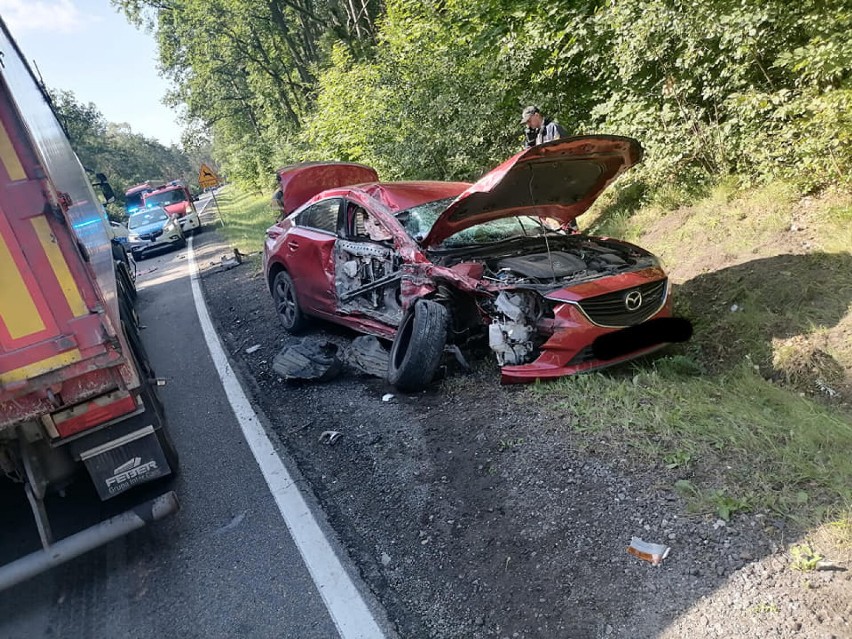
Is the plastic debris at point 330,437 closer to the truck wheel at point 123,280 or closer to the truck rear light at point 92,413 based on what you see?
the truck rear light at point 92,413

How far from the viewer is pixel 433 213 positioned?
5.09 m

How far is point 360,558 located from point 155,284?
11.2 metres

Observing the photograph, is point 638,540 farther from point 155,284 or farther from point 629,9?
point 155,284

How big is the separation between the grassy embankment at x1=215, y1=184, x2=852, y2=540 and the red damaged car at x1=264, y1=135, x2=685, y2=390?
1.29 ft

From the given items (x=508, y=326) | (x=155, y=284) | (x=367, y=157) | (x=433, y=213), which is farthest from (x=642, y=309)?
(x=155, y=284)

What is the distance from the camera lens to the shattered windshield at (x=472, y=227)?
4945mm

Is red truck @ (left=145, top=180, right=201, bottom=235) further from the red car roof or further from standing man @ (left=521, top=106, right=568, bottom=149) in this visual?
the red car roof

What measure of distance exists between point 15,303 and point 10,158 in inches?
28.3

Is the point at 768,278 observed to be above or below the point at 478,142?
below

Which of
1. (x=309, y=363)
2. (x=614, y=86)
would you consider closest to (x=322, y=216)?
(x=309, y=363)

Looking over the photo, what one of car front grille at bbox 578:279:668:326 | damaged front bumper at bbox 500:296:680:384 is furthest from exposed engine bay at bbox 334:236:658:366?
car front grille at bbox 578:279:668:326

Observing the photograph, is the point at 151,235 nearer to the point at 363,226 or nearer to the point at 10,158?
the point at 363,226

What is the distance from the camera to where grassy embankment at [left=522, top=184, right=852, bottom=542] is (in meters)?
2.77

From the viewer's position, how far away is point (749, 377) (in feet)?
13.2
